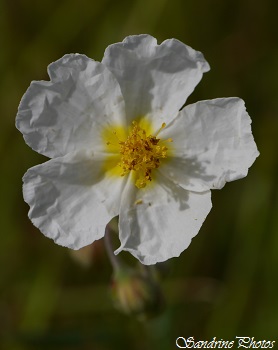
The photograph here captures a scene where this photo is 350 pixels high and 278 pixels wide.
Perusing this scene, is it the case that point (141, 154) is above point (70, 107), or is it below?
below

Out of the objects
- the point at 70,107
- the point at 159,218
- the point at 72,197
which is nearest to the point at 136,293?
the point at 159,218

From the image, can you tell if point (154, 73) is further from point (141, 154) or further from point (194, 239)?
point (194, 239)

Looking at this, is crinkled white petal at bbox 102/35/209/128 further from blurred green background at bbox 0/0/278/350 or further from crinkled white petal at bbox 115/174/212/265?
blurred green background at bbox 0/0/278/350

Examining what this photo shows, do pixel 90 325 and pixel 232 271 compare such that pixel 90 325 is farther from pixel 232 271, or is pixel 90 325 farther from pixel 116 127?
pixel 116 127

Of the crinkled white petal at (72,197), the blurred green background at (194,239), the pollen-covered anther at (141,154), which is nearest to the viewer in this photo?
the crinkled white petal at (72,197)

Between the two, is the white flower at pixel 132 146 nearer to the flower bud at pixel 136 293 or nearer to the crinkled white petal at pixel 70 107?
the crinkled white petal at pixel 70 107

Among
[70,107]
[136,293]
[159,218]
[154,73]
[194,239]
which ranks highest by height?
[154,73]

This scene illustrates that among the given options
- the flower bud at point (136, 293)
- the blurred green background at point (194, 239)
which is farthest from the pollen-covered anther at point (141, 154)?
the blurred green background at point (194, 239)
